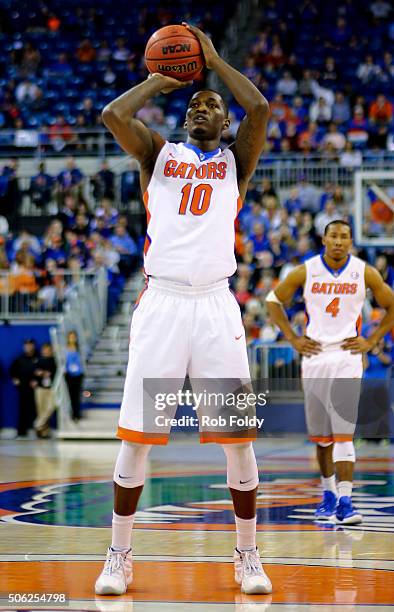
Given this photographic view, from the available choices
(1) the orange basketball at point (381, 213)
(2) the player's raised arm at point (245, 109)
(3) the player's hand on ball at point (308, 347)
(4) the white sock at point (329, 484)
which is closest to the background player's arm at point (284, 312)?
(3) the player's hand on ball at point (308, 347)

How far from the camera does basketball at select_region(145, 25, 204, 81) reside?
236 inches

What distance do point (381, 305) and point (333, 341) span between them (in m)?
0.48

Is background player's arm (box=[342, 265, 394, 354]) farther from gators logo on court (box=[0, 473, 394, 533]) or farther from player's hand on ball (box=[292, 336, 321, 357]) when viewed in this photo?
gators logo on court (box=[0, 473, 394, 533])

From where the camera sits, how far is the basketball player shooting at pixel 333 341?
352 inches

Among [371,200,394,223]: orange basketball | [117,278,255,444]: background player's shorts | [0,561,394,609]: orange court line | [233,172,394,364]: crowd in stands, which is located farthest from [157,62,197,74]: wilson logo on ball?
[371,200,394,223]: orange basketball

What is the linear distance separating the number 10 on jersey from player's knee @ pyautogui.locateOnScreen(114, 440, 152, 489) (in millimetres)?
1247

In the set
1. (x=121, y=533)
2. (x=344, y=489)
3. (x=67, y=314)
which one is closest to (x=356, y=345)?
(x=344, y=489)

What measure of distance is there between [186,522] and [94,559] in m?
1.85

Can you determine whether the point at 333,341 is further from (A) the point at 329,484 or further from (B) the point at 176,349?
(B) the point at 176,349

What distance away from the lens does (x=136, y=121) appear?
600 cm

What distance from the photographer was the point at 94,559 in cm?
676

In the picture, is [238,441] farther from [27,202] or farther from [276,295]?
[27,202]

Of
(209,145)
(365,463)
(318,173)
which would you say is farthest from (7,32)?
(209,145)
